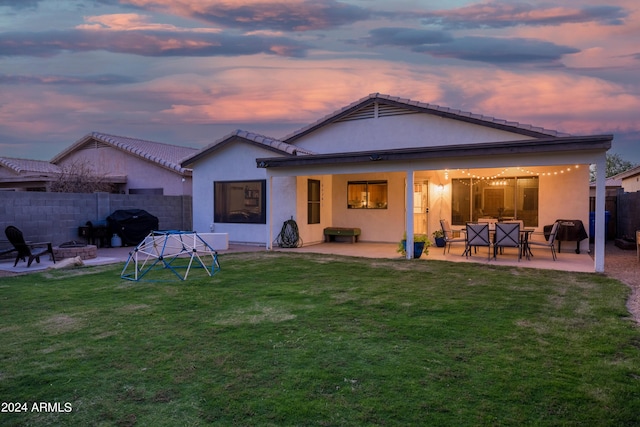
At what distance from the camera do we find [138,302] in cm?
593

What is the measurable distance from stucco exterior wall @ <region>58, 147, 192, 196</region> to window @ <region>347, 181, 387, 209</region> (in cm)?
676

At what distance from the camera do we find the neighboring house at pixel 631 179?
18.4 m

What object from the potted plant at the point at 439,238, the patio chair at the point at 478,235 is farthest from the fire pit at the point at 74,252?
the potted plant at the point at 439,238

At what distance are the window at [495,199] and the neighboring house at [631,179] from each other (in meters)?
8.77

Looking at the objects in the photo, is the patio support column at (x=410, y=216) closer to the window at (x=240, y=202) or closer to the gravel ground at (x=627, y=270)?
the gravel ground at (x=627, y=270)

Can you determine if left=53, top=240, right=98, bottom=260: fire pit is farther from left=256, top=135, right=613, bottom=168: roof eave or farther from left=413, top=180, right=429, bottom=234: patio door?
left=413, top=180, right=429, bottom=234: patio door

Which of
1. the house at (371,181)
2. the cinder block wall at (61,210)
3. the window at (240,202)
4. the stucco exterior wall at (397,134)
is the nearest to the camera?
the cinder block wall at (61,210)

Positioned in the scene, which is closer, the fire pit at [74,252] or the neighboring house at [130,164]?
the fire pit at [74,252]

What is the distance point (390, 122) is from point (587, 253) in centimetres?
674

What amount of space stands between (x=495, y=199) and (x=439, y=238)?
2.20 metres

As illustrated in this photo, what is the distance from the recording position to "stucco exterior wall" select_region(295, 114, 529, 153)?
1247 centimetres

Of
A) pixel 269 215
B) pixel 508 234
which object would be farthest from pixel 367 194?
pixel 508 234

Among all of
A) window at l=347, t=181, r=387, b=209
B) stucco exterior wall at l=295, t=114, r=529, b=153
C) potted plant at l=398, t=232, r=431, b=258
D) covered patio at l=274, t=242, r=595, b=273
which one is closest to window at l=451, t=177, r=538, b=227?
covered patio at l=274, t=242, r=595, b=273

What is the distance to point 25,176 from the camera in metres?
16.8
